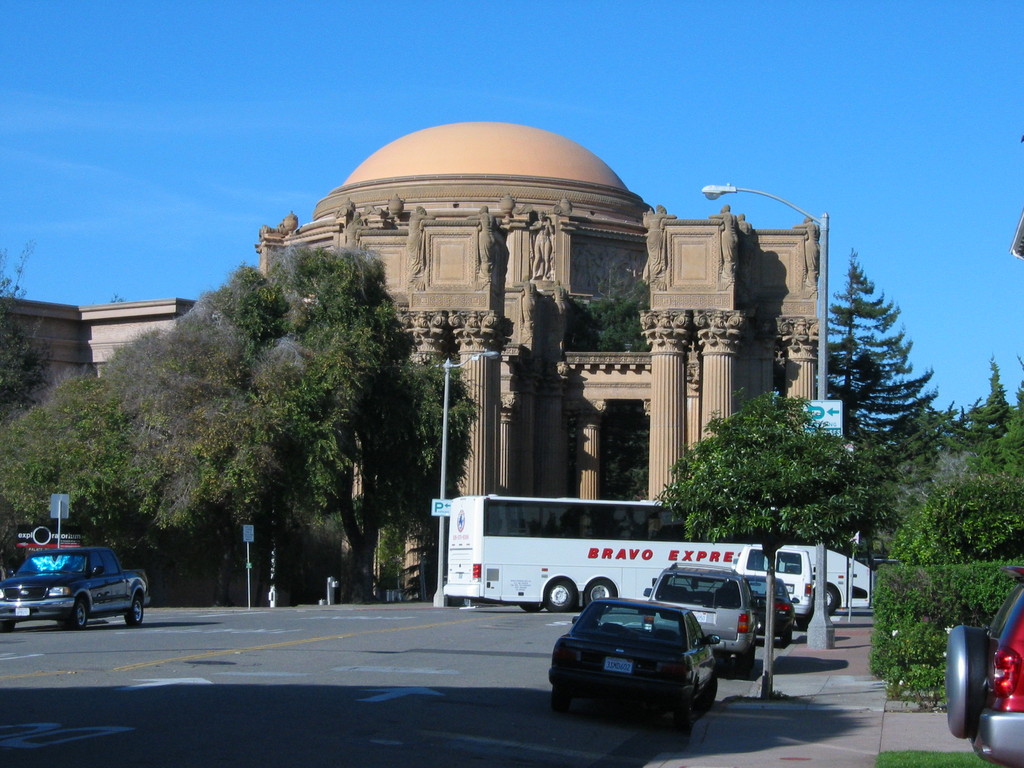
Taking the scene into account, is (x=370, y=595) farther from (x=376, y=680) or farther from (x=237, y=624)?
(x=376, y=680)

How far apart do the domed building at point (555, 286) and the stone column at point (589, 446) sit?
0.09 meters

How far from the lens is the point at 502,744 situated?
1320 cm

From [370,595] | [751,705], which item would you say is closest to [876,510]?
[751,705]

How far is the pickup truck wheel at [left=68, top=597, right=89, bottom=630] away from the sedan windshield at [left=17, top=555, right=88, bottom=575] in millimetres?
813

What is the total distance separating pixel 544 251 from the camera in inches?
3088

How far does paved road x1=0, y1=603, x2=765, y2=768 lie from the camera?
470 inches

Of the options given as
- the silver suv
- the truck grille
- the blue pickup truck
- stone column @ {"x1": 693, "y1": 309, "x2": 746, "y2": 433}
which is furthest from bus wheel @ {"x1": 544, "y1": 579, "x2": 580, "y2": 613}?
the silver suv

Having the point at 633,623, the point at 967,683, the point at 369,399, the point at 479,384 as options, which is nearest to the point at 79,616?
the point at 633,623

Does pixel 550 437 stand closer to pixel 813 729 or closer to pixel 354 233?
pixel 354 233

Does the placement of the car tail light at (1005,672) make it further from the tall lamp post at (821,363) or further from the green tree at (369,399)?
the green tree at (369,399)

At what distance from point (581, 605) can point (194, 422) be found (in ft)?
38.9

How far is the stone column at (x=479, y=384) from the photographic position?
5294 cm

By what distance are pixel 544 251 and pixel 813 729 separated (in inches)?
2518

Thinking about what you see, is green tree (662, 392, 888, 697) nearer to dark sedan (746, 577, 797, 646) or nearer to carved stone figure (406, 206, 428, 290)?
dark sedan (746, 577, 797, 646)
